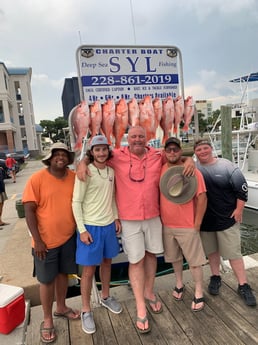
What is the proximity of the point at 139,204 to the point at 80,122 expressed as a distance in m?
1.03

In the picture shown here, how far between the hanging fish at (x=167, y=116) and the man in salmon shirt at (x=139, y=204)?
722 millimetres

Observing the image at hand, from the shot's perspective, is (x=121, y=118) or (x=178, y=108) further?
(x=178, y=108)

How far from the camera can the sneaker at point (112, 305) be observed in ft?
8.72

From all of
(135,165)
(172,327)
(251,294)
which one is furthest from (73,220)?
(251,294)

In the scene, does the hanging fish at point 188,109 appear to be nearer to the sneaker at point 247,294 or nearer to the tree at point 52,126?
the sneaker at point 247,294

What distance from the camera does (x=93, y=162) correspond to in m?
2.44

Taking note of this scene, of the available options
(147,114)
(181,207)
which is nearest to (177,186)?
(181,207)

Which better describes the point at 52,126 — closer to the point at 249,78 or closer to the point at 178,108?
the point at 249,78

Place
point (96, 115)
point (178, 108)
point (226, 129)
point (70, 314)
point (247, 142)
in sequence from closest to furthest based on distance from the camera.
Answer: point (70, 314) → point (96, 115) → point (178, 108) → point (226, 129) → point (247, 142)

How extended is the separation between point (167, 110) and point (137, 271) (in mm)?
1682

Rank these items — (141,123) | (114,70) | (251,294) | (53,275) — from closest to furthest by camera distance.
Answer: (53,275) → (251,294) → (141,123) → (114,70)

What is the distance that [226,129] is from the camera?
273 inches

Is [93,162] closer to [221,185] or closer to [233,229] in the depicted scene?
[221,185]

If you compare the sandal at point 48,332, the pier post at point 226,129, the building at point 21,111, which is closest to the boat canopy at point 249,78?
the pier post at point 226,129
